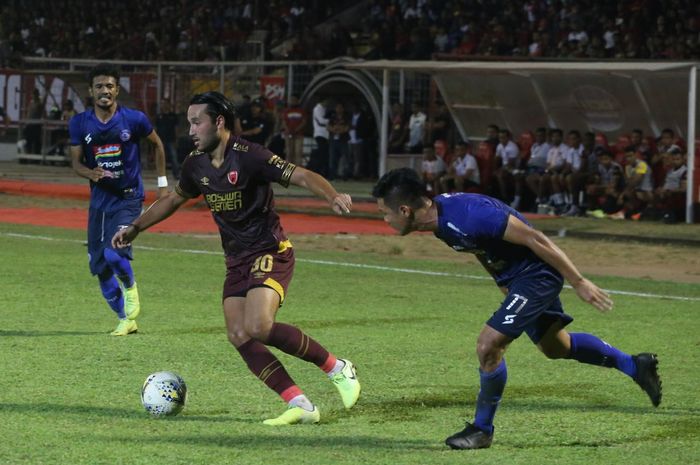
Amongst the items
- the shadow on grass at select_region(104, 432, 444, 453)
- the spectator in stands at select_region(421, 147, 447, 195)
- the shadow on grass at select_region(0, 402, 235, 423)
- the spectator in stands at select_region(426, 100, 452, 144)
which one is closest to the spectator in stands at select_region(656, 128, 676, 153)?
the spectator in stands at select_region(421, 147, 447, 195)

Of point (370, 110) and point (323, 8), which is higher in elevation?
point (323, 8)

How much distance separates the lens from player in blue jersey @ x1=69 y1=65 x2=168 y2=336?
454 inches

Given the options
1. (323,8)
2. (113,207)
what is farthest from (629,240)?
(323,8)

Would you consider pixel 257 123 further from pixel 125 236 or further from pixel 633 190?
pixel 125 236

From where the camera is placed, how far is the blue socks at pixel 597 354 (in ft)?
27.1

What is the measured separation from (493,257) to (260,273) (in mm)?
1460

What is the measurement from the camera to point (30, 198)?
28.1 m

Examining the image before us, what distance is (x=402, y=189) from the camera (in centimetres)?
735

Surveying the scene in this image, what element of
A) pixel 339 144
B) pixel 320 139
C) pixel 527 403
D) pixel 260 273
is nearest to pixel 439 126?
pixel 339 144

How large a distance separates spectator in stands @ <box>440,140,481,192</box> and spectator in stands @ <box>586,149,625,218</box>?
222 cm

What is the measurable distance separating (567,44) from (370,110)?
540cm

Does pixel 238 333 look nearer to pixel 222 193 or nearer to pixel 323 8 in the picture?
pixel 222 193

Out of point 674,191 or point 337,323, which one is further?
point 674,191

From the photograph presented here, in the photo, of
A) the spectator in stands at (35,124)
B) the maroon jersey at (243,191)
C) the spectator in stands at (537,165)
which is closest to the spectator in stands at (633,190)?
the spectator in stands at (537,165)
